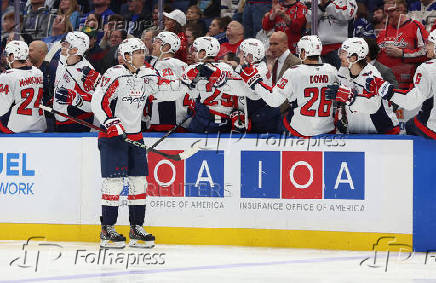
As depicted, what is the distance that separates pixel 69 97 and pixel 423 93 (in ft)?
11.0

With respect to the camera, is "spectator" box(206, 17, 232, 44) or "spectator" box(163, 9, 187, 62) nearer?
"spectator" box(163, 9, 187, 62)

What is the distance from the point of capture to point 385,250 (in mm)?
8047

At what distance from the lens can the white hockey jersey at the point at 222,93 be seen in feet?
27.6

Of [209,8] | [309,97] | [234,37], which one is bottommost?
[309,97]

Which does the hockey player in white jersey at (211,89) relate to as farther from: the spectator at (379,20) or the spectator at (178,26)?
the spectator at (379,20)

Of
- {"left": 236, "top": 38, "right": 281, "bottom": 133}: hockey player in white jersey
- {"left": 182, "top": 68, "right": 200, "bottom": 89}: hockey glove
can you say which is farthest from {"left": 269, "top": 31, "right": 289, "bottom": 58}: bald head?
{"left": 182, "top": 68, "right": 200, "bottom": 89}: hockey glove

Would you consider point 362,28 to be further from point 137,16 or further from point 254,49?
point 137,16

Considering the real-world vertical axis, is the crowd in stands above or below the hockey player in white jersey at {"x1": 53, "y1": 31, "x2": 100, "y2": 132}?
above

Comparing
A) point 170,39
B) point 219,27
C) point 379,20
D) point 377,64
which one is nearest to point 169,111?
point 170,39

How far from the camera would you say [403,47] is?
938 centimetres

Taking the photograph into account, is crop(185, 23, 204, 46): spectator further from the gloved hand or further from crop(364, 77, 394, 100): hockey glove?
crop(364, 77, 394, 100): hockey glove

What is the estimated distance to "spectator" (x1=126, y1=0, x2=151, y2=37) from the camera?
10781 mm

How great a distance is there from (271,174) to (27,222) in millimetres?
2421

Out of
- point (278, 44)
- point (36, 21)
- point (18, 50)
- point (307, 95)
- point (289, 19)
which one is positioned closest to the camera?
point (307, 95)
